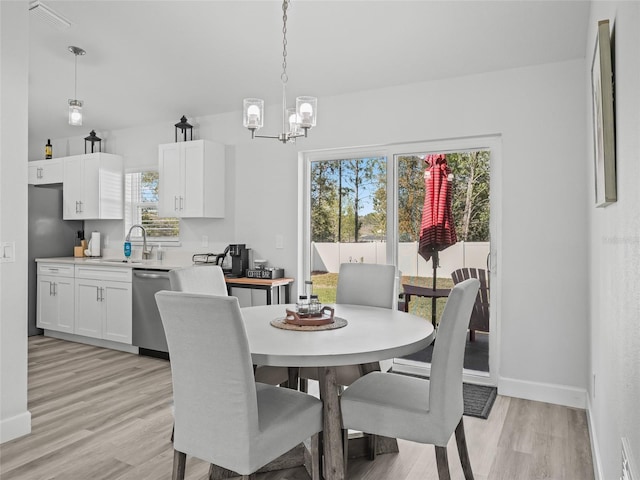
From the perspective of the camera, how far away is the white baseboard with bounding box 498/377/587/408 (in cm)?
318

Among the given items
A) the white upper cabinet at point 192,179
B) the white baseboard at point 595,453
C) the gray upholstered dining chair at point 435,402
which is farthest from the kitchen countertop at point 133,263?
the white baseboard at point 595,453

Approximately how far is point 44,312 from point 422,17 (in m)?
5.06

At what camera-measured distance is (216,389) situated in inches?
63.9

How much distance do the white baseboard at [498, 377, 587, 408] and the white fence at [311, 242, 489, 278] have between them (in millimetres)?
928

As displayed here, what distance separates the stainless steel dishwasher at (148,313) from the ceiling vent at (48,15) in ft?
7.36

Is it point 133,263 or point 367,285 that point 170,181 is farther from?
point 367,285

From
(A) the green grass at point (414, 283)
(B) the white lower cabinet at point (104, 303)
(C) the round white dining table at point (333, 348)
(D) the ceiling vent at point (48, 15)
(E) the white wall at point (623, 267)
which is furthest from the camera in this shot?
(B) the white lower cabinet at point (104, 303)

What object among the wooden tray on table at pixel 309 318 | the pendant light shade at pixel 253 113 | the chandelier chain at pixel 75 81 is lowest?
the wooden tray on table at pixel 309 318

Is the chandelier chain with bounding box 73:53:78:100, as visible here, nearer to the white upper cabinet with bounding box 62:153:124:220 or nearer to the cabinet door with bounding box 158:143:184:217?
the cabinet door with bounding box 158:143:184:217

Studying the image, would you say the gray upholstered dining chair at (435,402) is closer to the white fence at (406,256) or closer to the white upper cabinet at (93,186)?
the white fence at (406,256)

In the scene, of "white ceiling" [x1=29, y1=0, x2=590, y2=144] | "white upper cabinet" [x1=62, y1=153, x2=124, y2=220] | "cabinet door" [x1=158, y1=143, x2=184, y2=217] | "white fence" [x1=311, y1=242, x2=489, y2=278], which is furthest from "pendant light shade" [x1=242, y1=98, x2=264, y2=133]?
"white upper cabinet" [x1=62, y1=153, x2=124, y2=220]

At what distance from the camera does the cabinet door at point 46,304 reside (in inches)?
201

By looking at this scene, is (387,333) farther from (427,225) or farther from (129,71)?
(129,71)

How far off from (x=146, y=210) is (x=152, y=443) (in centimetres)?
341
